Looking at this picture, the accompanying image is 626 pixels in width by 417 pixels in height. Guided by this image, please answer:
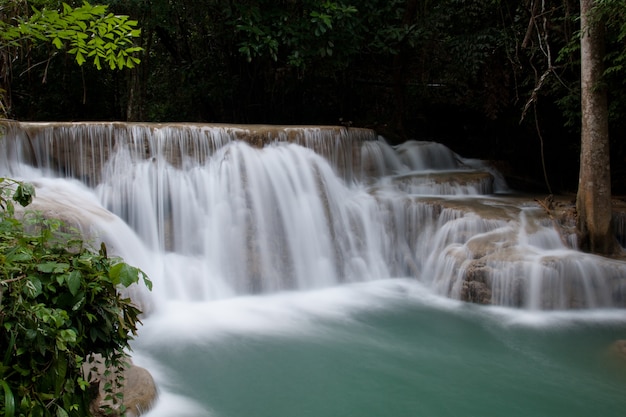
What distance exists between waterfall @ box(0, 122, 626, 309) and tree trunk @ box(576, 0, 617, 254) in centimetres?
42

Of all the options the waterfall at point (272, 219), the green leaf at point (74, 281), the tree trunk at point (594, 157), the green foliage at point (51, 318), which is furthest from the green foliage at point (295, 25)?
the green leaf at point (74, 281)

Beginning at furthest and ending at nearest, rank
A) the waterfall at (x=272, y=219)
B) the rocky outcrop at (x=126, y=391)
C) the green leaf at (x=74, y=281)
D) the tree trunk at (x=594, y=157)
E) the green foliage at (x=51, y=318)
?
the tree trunk at (x=594, y=157) → the waterfall at (x=272, y=219) → the rocky outcrop at (x=126, y=391) → the green leaf at (x=74, y=281) → the green foliage at (x=51, y=318)

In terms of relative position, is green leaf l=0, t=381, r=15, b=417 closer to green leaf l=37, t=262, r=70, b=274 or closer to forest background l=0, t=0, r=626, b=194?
green leaf l=37, t=262, r=70, b=274

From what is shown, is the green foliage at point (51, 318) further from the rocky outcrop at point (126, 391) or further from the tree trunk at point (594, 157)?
the tree trunk at point (594, 157)

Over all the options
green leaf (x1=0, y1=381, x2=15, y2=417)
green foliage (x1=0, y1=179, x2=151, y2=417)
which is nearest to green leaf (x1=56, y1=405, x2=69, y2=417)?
green foliage (x1=0, y1=179, x2=151, y2=417)

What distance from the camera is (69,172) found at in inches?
294

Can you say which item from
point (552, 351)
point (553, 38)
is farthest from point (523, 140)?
point (552, 351)

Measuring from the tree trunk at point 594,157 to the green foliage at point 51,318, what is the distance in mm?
6647

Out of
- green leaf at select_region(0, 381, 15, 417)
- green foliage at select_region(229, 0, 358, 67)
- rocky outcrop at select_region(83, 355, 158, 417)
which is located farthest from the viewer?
green foliage at select_region(229, 0, 358, 67)

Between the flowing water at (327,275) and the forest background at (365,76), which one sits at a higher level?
the forest background at (365,76)

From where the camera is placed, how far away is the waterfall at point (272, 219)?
22.9ft

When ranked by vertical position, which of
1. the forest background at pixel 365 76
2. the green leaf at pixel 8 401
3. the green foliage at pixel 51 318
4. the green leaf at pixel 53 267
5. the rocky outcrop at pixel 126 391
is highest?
the forest background at pixel 365 76

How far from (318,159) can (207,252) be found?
251cm

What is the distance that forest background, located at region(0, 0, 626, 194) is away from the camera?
10805 mm
